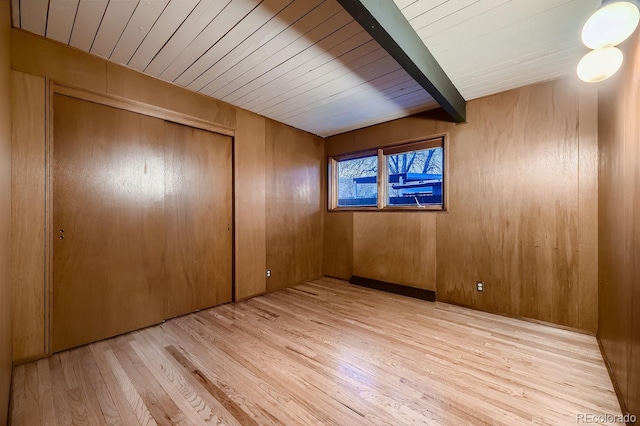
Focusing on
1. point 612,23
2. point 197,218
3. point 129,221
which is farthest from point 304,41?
point 129,221

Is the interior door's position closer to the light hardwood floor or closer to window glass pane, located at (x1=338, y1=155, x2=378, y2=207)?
the light hardwood floor

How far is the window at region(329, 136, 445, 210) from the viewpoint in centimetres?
346

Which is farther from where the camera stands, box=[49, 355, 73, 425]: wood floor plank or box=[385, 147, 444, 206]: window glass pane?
box=[385, 147, 444, 206]: window glass pane

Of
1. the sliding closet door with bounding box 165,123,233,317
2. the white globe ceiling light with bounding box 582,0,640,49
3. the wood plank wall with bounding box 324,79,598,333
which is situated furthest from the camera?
the sliding closet door with bounding box 165,123,233,317

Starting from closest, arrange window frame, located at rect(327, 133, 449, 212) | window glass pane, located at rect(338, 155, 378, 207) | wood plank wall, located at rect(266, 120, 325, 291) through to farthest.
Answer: window frame, located at rect(327, 133, 449, 212), wood plank wall, located at rect(266, 120, 325, 291), window glass pane, located at rect(338, 155, 378, 207)

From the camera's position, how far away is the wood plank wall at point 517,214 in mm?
2449

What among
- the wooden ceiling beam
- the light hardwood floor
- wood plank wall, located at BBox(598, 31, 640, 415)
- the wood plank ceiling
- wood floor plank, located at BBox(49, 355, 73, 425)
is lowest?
the light hardwood floor

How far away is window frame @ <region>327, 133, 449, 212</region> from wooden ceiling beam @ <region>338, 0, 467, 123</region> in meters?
0.86

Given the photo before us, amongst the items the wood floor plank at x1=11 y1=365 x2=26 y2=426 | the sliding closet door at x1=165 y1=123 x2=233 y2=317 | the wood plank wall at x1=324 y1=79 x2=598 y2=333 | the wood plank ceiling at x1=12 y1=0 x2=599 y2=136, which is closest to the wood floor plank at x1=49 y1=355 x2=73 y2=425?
the wood floor plank at x1=11 y1=365 x2=26 y2=426

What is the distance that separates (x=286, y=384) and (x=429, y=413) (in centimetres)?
91

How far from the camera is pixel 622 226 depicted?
1621 mm

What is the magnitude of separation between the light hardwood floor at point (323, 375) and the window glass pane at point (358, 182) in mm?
2061

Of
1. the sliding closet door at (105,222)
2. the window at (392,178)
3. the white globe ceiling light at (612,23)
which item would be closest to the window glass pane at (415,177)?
the window at (392,178)

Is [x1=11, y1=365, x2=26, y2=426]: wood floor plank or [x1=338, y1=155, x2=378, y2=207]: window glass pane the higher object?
[x1=338, y1=155, x2=378, y2=207]: window glass pane
